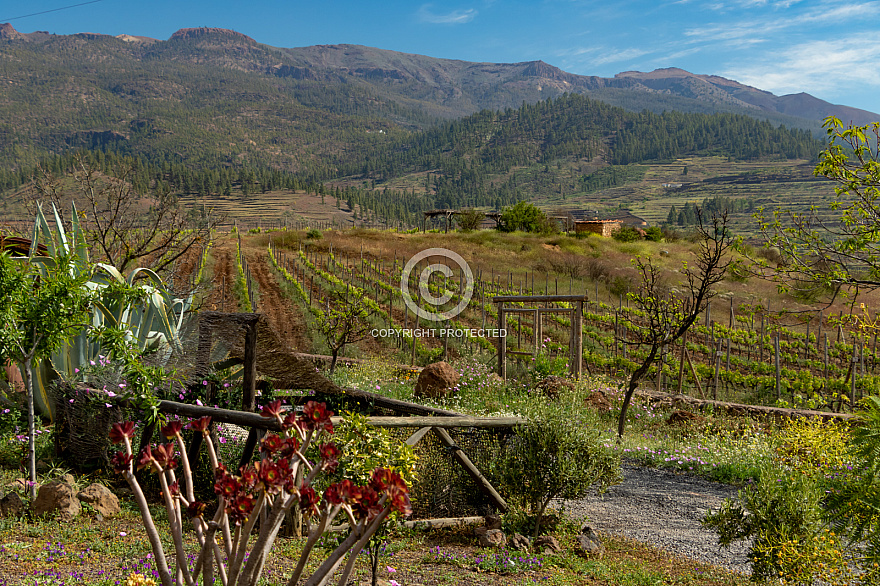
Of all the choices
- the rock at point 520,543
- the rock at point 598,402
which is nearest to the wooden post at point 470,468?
the rock at point 520,543

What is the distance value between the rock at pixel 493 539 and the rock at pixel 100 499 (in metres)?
2.86

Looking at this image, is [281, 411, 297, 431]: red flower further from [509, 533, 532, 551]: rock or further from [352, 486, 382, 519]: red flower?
[509, 533, 532, 551]: rock

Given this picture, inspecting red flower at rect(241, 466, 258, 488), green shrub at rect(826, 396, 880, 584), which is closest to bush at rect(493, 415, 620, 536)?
green shrub at rect(826, 396, 880, 584)

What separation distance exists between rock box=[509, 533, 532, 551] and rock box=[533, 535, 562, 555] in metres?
0.06

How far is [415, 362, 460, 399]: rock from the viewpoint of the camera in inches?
377

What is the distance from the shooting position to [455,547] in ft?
15.6

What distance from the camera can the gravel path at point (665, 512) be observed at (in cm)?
529

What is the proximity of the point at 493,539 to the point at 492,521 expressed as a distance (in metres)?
0.39

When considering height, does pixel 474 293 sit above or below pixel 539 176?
below

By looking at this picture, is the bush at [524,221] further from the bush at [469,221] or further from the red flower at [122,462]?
the red flower at [122,462]

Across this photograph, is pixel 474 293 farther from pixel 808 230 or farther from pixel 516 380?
pixel 808 230

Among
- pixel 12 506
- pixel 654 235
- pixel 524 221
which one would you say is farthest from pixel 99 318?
pixel 654 235

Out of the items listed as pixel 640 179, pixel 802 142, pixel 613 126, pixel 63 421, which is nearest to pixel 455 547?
pixel 63 421

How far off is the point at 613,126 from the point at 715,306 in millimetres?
181601
